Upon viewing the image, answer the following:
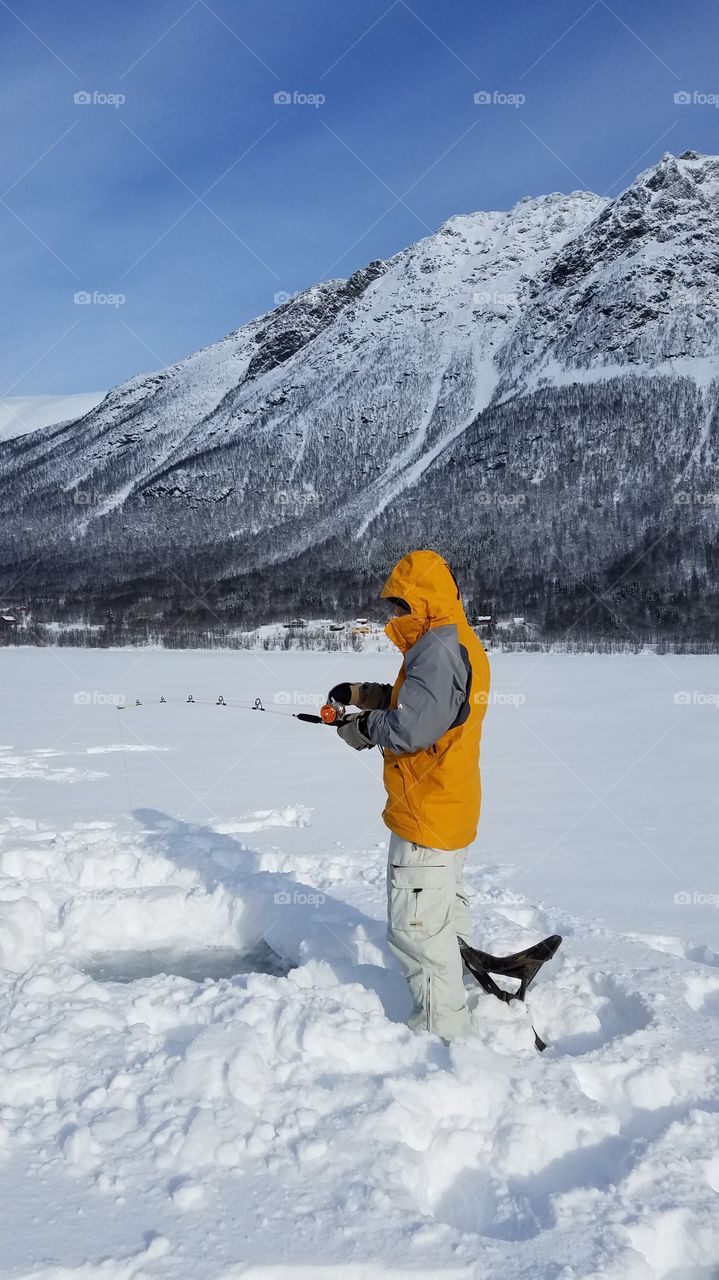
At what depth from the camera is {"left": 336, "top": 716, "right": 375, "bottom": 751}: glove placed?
350 cm

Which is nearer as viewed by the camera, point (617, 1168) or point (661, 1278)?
point (661, 1278)

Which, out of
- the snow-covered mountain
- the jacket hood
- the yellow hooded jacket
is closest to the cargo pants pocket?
the yellow hooded jacket

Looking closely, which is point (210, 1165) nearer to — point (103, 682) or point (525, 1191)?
point (525, 1191)

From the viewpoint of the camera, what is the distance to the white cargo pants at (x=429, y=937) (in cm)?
342

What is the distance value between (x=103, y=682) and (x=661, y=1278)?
853 inches

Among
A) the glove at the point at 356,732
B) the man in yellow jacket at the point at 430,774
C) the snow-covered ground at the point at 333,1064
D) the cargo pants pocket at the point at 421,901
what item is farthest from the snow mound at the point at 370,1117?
the glove at the point at 356,732

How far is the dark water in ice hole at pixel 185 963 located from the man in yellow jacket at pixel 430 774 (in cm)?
122

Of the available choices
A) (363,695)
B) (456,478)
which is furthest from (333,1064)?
(456,478)

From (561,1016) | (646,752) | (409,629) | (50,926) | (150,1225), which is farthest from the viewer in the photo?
(646,752)

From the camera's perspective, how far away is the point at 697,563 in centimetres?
9369

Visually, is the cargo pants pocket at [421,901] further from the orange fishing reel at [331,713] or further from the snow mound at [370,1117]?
the orange fishing reel at [331,713]

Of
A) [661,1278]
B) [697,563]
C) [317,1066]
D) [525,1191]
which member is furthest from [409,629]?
[697,563]

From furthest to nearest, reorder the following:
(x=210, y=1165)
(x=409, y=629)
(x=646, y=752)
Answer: (x=646, y=752) < (x=409, y=629) < (x=210, y=1165)

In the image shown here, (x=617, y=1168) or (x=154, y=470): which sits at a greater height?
(x=154, y=470)
